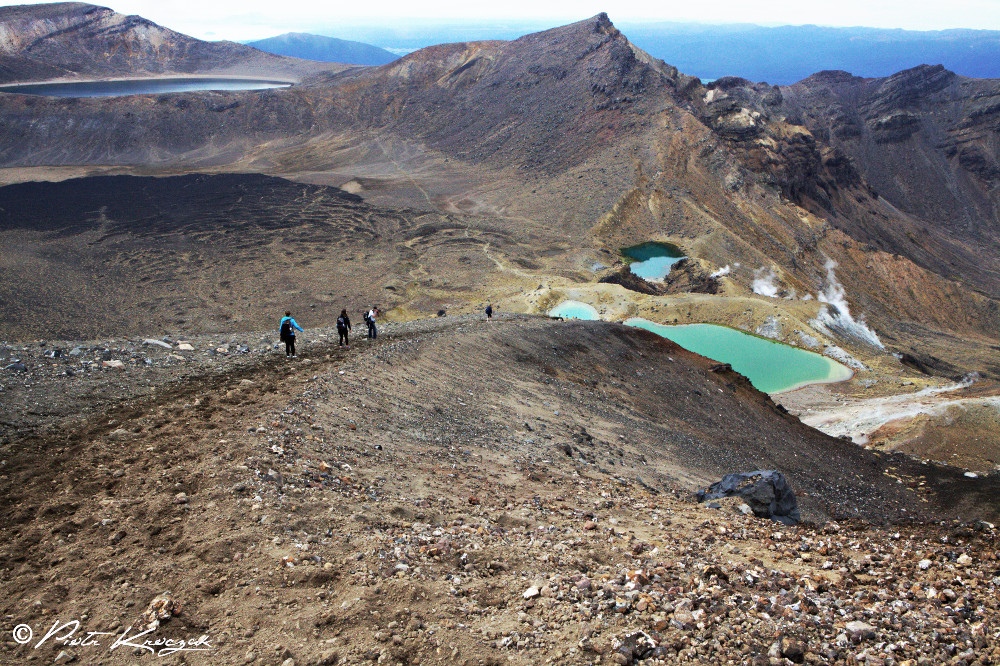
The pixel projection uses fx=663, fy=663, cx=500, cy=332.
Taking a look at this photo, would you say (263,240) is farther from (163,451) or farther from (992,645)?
(992,645)

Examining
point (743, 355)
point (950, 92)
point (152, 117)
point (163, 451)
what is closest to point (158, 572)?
point (163, 451)

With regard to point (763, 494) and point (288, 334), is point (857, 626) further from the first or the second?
point (288, 334)

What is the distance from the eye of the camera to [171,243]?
218ft

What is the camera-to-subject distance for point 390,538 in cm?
981

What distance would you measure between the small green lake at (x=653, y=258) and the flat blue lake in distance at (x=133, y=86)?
10312cm

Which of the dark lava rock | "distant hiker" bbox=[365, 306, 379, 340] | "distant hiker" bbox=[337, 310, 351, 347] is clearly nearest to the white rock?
"distant hiker" bbox=[337, 310, 351, 347]

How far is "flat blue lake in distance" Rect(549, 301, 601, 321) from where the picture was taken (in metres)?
48.6

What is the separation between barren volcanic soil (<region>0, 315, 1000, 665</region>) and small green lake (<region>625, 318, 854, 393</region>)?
80.6ft

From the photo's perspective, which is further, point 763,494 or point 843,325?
point 843,325

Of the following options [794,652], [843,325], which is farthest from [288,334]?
Answer: [843,325]

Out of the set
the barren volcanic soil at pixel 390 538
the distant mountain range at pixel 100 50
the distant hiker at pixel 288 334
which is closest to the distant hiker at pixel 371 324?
the barren volcanic soil at pixel 390 538

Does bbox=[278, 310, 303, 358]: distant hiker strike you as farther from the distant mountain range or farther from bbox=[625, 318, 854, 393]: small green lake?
the distant mountain range

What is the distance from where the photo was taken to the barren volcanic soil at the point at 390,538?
7773mm

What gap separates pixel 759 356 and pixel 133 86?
514 ft
